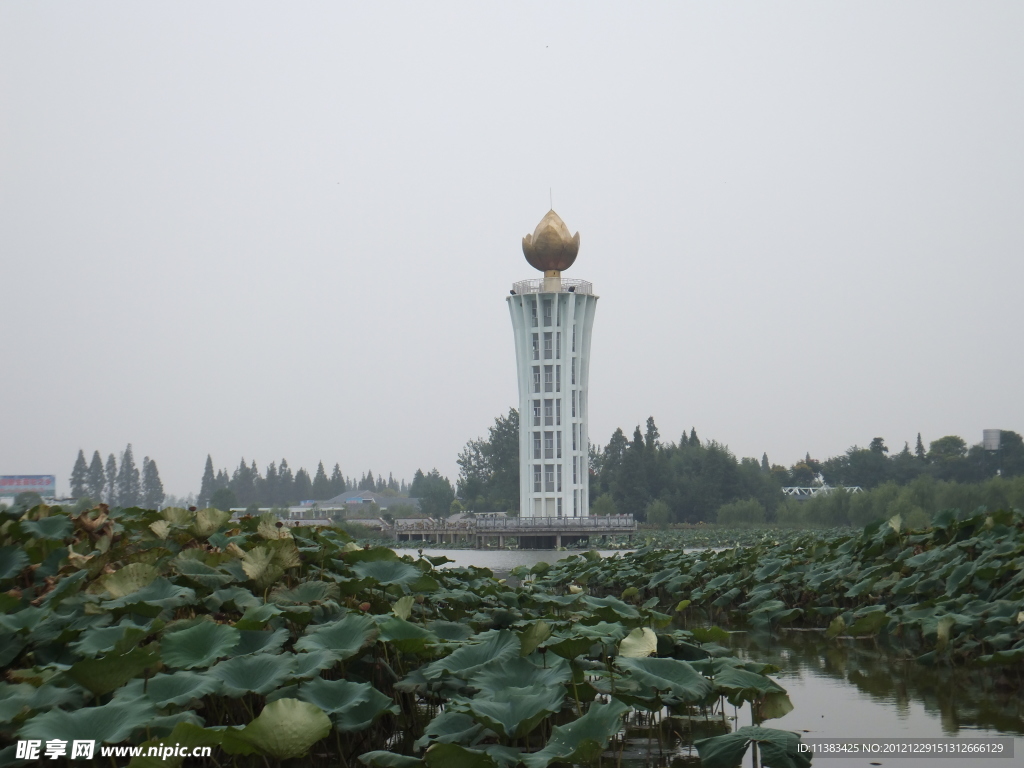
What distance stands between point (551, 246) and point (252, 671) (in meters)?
40.2

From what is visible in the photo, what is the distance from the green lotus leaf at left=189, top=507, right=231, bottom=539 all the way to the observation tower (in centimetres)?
3578

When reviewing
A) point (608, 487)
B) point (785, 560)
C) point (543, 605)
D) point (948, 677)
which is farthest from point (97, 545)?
point (608, 487)

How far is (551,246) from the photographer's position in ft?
142

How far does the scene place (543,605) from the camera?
762 cm

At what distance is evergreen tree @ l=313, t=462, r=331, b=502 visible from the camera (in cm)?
11590

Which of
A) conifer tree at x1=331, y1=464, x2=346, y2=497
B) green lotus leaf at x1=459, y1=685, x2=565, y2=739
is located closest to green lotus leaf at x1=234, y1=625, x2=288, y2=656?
green lotus leaf at x1=459, y1=685, x2=565, y2=739

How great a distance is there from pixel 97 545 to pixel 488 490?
6829cm

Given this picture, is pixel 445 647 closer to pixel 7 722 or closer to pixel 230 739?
pixel 230 739

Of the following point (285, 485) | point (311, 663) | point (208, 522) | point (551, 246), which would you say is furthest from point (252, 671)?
point (285, 485)

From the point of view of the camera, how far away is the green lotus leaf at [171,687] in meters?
3.60

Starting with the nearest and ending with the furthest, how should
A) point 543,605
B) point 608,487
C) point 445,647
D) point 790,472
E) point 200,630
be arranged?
point 200,630
point 445,647
point 543,605
point 608,487
point 790,472

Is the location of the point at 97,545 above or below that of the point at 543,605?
above

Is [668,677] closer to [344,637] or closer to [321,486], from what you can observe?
[344,637]

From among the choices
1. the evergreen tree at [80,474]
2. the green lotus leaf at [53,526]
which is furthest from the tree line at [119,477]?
the green lotus leaf at [53,526]
